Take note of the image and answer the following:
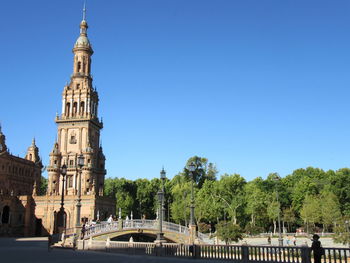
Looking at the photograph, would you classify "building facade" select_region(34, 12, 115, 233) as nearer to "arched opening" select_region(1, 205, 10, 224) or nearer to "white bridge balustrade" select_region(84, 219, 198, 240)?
"arched opening" select_region(1, 205, 10, 224)

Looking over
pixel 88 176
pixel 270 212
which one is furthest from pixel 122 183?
pixel 270 212

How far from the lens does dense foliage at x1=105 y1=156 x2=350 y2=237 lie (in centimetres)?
7619

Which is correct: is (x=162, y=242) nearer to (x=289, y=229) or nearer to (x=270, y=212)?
(x=270, y=212)

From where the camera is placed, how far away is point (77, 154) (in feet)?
235

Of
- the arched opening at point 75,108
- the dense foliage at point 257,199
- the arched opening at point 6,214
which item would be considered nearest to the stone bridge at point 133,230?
the dense foliage at point 257,199

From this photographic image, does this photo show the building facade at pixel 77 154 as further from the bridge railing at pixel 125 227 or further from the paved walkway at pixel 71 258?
the paved walkway at pixel 71 258

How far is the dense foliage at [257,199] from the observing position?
250ft

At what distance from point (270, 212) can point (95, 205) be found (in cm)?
3379

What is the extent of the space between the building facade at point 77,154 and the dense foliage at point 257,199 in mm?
16604

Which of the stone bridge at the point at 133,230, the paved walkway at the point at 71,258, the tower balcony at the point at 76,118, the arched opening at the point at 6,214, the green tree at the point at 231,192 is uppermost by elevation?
the tower balcony at the point at 76,118

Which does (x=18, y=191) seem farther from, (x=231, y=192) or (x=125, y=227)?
(x=231, y=192)

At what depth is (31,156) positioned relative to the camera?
290ft

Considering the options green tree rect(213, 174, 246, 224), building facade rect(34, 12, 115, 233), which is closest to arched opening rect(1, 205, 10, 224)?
building facade rect(34, 12, 115, 233)

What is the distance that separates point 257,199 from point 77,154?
34651 millimetres
